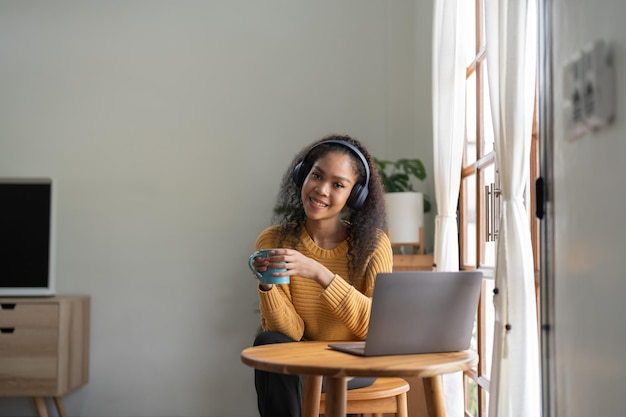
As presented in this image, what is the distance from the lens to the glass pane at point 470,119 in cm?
333

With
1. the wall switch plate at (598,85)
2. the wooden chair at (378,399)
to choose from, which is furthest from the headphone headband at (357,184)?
the wall switch plate at (598,85)

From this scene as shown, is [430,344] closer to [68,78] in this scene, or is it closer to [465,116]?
[465,116]

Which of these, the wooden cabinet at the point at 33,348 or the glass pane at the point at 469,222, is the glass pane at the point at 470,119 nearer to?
the glass pane at the point at 469,222

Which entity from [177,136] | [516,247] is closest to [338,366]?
[516,247]

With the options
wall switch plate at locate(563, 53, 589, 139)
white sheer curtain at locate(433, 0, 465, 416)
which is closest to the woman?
wall switch plate at locate(563, 53, 589, 139)

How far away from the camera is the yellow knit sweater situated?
2.00 meters

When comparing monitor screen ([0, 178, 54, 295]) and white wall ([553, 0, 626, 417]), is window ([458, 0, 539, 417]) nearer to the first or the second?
white wall ([553, 0, 626, 417])

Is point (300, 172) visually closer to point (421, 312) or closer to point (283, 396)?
point (283, 396)

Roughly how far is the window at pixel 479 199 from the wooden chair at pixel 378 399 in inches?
34.5

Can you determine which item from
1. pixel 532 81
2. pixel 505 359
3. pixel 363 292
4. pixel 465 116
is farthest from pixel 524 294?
pixel 465 116

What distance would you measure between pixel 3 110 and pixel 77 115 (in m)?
0.41

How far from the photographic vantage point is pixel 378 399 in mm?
2068

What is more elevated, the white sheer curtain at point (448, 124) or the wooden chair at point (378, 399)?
the white sheer curtain at point (448, 124)

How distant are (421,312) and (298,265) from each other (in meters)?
0.39
